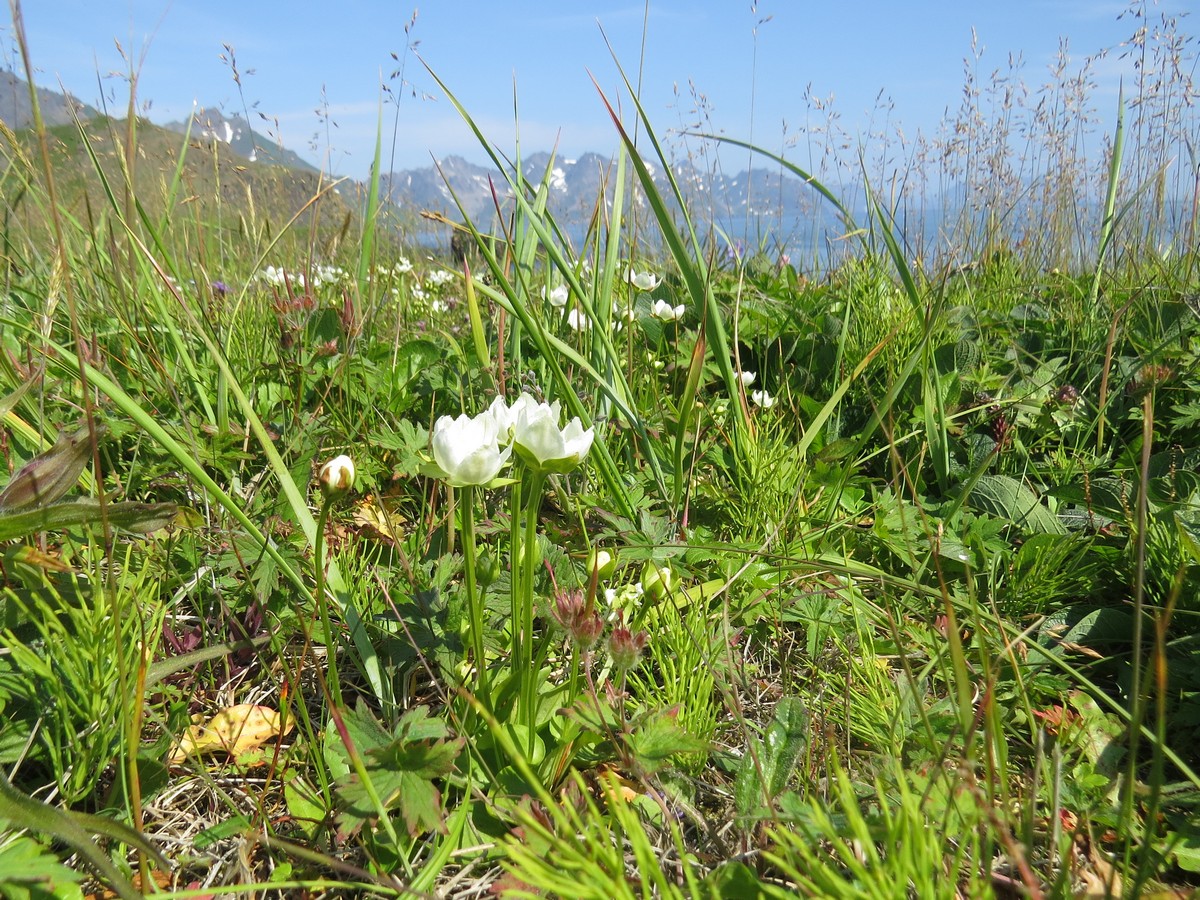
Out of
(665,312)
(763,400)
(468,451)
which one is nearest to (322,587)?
(468,451)

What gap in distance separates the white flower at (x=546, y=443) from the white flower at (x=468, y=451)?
0.02m

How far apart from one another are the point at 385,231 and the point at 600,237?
7.28 ft

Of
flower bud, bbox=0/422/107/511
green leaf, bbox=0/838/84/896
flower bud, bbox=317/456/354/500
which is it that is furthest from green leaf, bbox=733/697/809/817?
flower bud, bbox=0/422/107/511

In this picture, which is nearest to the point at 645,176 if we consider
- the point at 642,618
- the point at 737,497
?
the point at 737,497

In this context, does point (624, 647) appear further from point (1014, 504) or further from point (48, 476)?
point (1014, 504)

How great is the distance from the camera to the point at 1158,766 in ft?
1.82

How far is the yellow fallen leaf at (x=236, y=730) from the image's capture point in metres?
A: 1.05

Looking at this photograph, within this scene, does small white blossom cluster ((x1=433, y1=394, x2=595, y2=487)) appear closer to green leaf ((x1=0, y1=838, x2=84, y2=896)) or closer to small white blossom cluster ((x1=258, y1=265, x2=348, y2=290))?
green leaf ((x1=0, y1=838, x2=84, y2=896))

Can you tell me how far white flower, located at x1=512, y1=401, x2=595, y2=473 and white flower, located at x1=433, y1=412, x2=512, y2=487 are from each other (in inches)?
0.8

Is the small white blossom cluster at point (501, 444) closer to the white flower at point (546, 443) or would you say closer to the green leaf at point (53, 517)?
the white flower at point (546, 443)

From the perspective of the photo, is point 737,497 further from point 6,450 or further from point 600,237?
point 6,450

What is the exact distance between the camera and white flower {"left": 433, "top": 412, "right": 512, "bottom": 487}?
0.77 m

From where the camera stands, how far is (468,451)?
0.80 meters

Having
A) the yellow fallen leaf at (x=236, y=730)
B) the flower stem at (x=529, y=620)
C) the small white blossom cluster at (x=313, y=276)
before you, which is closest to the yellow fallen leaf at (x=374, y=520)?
the yellow fallen leaf at (x=236, y=730)
